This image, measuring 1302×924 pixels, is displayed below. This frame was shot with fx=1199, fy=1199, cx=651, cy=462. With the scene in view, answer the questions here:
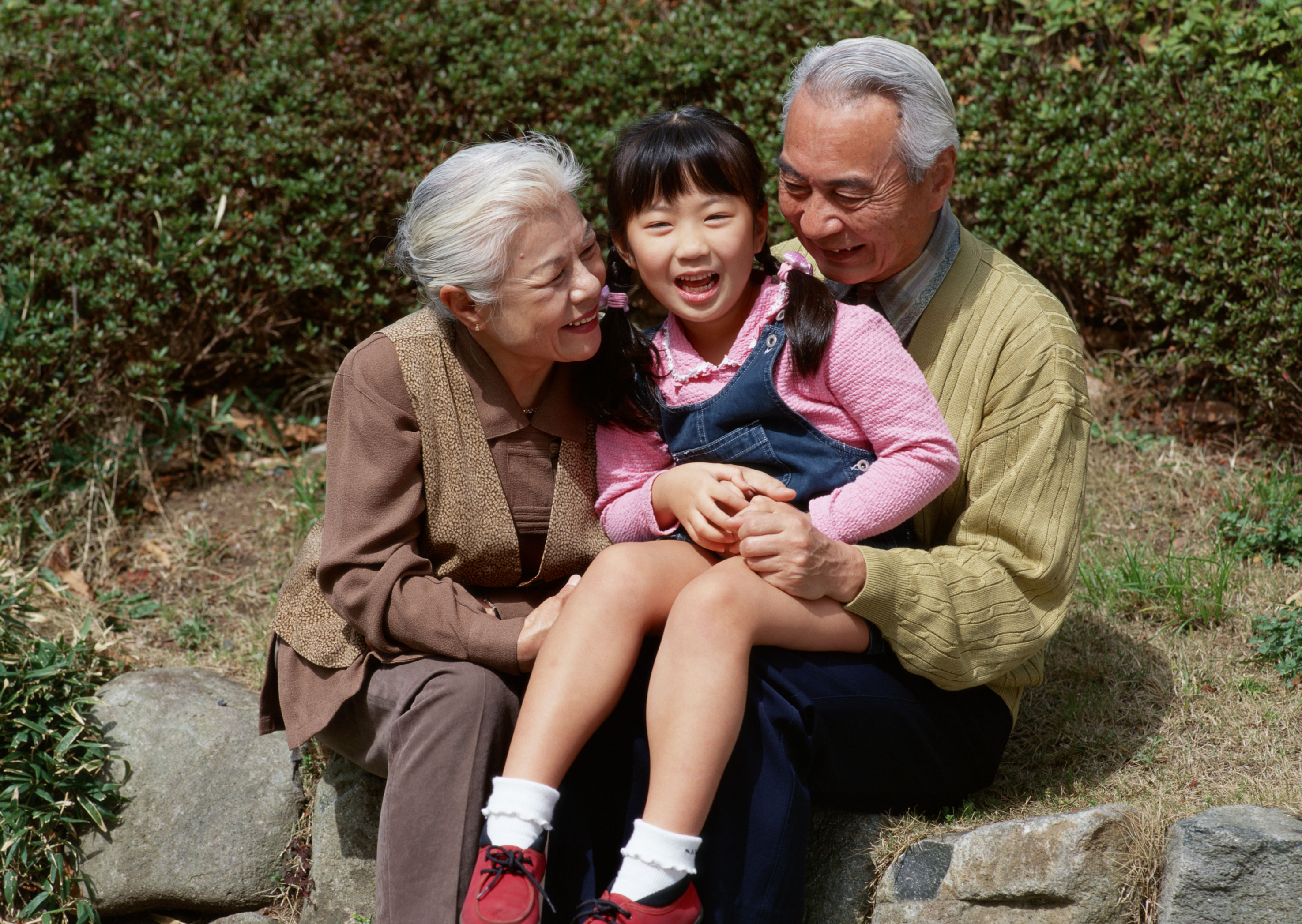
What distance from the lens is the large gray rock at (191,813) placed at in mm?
3312

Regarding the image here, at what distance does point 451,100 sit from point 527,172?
236 centimetres

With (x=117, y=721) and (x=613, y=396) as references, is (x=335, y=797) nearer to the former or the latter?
(x=117, y=721)

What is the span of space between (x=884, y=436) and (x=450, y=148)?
9.21 feet

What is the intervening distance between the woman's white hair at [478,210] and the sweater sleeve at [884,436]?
72 cm

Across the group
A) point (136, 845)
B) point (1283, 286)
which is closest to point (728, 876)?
point (136, 845)

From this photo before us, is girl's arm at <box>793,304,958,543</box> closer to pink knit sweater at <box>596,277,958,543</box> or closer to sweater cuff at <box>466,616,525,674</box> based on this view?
pink knit sweater at <box>596,277,958,543</box>

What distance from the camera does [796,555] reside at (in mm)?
2363

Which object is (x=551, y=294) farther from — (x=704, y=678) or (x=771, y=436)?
(x=704, y=678)

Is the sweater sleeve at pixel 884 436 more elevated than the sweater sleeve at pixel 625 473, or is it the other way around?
the sweater sleeve at pixel 884 436

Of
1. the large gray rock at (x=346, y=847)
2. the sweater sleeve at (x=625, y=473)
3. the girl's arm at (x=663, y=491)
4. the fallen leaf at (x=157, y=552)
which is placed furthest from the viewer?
the fallen leaf at (x=157, y=552)

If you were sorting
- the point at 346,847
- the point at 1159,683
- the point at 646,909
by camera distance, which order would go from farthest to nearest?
the point at 1159,683 → the point at 346,847 → the point at 646,909

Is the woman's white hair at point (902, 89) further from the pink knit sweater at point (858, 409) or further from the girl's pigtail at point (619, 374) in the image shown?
the girl's pigtail at point (619, 374)

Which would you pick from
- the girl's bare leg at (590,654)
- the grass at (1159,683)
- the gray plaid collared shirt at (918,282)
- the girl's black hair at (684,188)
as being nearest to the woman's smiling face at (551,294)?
the girl's black hair at (684,188)

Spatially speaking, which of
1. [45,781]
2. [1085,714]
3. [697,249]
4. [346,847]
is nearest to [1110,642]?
[1085,714]
